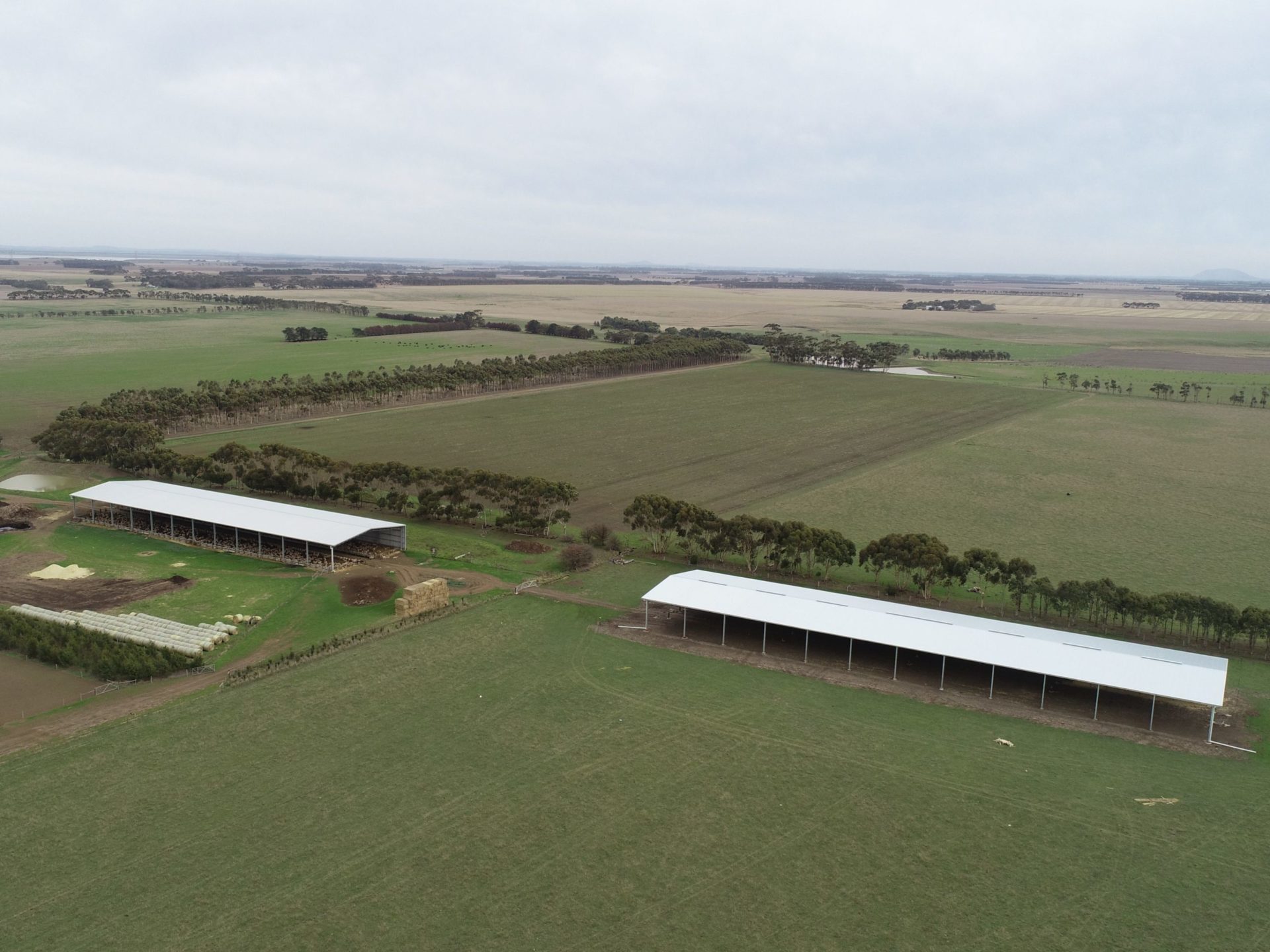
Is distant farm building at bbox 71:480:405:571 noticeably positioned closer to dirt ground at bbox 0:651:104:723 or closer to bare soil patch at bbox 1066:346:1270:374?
dirt ground at bbox 0:651:104:723

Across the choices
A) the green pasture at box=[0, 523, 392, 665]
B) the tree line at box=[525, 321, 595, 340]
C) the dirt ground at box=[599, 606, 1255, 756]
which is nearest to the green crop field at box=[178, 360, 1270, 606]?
the dirt ground at box=[599, 606, 1255, 756]

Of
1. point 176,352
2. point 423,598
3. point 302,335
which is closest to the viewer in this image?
point 423,598

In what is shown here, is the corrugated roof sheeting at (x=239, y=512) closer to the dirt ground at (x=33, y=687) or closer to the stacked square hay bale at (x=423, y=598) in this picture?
the stacked square hay bale at (x=423, y=598)

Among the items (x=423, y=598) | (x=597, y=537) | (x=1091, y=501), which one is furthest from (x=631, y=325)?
(x=423, y=598)

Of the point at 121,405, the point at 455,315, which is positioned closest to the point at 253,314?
the point at 455,315

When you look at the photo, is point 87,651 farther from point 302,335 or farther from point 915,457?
point 302,335

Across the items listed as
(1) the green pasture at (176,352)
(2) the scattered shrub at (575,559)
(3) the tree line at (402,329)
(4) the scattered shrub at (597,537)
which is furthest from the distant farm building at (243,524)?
(3) the tree line at (402,329)

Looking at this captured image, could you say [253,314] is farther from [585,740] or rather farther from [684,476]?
[585,740]
